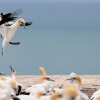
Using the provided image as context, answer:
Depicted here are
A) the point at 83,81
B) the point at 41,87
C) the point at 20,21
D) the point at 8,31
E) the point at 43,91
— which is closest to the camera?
the point at 43,91

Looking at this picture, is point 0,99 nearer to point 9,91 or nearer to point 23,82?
point 9,91

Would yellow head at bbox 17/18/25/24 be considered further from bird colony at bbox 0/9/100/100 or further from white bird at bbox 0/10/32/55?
bird colony at bbox 0/9/100/100

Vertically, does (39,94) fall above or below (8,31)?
below

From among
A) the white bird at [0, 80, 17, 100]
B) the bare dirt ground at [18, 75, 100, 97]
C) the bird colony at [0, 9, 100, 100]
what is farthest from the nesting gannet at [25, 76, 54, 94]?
the bare dirt ground at [18, 75, 100, 97]

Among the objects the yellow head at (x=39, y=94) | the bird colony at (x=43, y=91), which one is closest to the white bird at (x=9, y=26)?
the bird colony at (x=43, y=91)

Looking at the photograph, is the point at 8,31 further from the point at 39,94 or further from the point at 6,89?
the point at 39,94

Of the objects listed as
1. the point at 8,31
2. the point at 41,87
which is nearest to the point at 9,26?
the point at 8,31

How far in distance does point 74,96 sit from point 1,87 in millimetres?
1692

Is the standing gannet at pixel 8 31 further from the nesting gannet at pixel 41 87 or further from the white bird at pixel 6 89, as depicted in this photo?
the white bird at pixel 6 89

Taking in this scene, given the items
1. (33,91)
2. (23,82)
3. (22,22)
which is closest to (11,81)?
(33,91)

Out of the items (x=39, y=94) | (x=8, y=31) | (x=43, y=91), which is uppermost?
(x=8, y=31)

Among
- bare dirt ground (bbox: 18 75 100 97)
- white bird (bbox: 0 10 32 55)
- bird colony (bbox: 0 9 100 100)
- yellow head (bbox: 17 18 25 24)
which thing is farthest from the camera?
yellow head (bbox: 17 18 25 24)

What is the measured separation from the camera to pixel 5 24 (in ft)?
33.1

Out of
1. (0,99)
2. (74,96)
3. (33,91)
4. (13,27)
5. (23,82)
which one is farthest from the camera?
(13,27)
